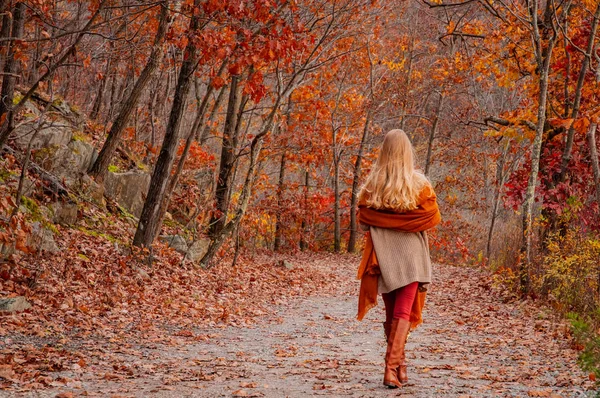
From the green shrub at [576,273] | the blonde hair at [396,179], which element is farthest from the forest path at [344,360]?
the blonde hair at [396,179]

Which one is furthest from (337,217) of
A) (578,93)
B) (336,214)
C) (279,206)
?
(578,93)

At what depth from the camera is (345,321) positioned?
1112 cm

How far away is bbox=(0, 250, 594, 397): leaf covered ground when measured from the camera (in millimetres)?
5465

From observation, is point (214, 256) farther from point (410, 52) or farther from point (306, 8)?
point (410, 52)

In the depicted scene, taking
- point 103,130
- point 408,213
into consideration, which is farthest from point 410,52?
point 408,213

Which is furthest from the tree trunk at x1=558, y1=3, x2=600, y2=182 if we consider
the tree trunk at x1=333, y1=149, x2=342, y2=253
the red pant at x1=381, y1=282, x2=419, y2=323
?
the tree trunk at x1=333, y1=149, x2=342, y2=253

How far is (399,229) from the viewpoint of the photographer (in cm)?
566

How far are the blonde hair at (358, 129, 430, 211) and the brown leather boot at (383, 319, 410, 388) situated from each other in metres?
0.96

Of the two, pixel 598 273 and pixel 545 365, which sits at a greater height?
pixel 598 273

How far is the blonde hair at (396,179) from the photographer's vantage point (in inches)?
219

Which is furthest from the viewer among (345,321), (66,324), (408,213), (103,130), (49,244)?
(103,130)

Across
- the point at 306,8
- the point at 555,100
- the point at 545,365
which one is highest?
the point at 306,8

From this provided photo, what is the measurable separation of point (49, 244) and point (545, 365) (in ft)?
24.3

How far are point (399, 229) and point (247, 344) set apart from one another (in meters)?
3.49
